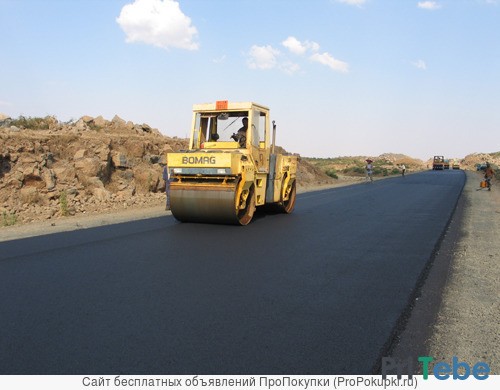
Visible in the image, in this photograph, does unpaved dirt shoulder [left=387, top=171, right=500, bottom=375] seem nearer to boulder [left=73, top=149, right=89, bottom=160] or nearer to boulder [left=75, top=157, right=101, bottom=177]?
boulder [left=75, top=157, right=101, bottom=177]

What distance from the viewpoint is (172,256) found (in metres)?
7.19

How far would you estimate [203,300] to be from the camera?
16.4 ft

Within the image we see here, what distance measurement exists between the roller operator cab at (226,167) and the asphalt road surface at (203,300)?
1071 millimetres

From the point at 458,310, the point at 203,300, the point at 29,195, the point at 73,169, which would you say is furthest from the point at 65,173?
the point at 458,310

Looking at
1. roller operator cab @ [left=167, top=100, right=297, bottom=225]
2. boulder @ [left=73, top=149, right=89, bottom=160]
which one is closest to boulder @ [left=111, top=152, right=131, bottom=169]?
boulder @ [left=73, top=149, right=89, bottom=160]

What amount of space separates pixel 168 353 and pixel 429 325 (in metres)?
2.41

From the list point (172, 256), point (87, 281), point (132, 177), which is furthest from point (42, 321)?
point (132, 177)

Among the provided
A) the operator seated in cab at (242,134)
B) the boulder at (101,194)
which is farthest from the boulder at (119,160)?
the operator seated in cab at (242,134)

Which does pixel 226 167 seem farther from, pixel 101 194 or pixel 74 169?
pixel 74 169

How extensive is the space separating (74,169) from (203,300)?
14059 millimetres

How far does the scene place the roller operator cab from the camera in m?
10.3

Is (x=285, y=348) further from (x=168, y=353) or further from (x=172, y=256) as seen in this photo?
(x=172, y=256)

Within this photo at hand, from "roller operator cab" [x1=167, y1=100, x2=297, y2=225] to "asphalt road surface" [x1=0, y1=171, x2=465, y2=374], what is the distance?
1071 mm

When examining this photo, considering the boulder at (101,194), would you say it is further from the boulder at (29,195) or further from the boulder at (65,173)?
the boulder at (29,195)
